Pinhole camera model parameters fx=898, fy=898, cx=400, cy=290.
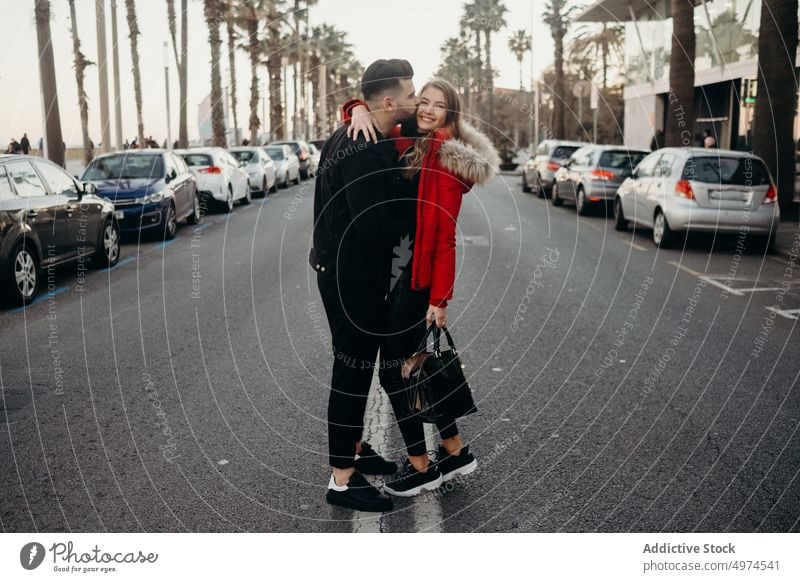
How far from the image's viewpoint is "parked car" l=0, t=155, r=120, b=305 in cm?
955

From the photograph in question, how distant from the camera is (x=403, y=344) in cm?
422

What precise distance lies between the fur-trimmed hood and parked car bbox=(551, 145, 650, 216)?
15991 mm

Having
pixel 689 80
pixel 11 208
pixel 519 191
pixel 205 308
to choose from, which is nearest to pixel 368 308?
pixel 205 308

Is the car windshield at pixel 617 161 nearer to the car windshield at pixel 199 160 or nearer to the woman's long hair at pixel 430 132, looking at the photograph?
the car windshield at pixel 199 160

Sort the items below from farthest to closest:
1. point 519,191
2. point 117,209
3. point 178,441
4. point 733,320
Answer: point 519,191 < point 117,209 < point 733,320 < point 178,441

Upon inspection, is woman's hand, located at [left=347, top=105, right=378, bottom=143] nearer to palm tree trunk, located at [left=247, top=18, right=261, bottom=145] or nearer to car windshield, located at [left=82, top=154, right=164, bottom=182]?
car windshield, located at [left=82, top=154, right=164, bottom=182]

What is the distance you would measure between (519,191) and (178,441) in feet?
87.9

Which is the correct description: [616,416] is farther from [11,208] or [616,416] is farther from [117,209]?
[117,209]

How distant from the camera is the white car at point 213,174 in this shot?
68.0 ft

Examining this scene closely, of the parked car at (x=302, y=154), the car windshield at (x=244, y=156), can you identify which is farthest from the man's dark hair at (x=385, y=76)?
the parked car at (x=302, y=154)

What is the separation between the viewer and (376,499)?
416 centimetres

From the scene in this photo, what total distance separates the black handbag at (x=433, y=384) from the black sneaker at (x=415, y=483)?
0.93 ft

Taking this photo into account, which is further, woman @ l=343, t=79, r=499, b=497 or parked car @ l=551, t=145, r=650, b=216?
parked car @ l=551, t=145, r=650, b=216

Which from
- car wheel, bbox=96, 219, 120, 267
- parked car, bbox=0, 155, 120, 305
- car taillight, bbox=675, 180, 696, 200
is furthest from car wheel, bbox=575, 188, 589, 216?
parked car, bbox=0, 155, 120, 305
